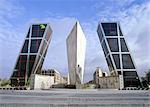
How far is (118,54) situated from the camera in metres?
41.6

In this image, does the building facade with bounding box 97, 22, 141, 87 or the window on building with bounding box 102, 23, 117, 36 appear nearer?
the building facade with bounding box 97, 22, 141, 87

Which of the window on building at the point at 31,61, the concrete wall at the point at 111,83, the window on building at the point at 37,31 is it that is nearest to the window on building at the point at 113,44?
the concrete wall at the point at 111,83

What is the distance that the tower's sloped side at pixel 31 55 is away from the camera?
135 ft

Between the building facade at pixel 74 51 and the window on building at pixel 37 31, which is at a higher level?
the window on building at pixel 37 31

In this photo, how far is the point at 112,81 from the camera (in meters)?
30.0

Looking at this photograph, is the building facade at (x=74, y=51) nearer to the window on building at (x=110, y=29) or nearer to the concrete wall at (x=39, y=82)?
the concrete wall at (x=39, y=82)

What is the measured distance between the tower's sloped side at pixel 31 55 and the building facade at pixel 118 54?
11.5m

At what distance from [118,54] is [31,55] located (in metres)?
15.9

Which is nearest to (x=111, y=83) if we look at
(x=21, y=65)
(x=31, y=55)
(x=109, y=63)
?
(x=109, y=63)

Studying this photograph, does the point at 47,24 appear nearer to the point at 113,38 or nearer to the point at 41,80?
the point at 113,38

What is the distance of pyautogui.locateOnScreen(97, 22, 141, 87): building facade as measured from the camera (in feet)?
133

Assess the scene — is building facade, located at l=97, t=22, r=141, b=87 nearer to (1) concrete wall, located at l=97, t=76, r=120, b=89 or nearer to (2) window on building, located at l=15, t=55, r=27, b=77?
(1) concrete wall, located at l=97, t=76, r=120, b=89

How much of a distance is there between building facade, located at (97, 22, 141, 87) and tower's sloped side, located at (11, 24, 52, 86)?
452 inches

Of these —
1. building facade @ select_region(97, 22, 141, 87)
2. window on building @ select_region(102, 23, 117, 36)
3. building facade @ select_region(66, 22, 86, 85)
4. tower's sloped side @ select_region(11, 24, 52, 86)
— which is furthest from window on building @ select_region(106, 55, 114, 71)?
tower's sloped side @ select_region(11, 24, 52, 86)
